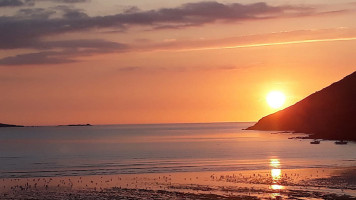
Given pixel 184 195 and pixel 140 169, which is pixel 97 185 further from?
pixel 140 169

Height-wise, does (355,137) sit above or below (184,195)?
above

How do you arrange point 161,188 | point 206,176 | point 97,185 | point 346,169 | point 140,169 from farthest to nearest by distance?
1. point 140,169
2. point 346,169
3. point 206,176
4. point 97,185
5. point 161,188

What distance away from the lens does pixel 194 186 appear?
172 feet

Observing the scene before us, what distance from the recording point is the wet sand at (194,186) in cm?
4612

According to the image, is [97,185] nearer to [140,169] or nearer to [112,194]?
[112,194]

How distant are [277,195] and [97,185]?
20334 millimetres

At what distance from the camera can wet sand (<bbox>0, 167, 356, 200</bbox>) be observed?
46.1 metres

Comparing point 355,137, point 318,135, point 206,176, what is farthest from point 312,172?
point 318,135

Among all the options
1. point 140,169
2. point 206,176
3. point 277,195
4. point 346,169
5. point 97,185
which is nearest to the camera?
point 277,195

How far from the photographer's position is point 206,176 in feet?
205

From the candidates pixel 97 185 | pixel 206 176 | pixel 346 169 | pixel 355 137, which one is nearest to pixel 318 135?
pixel 355 137

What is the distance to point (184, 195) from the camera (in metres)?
46.1

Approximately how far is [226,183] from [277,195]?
32.9ft

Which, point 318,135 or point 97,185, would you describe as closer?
point 97,185
